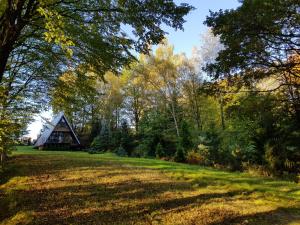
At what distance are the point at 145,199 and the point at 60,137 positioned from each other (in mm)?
29500

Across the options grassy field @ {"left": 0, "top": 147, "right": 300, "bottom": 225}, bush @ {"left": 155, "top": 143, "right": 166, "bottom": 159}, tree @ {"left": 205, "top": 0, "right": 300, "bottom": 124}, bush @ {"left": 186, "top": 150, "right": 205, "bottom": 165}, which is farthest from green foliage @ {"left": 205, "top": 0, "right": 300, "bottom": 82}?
bush @ {"left": 155, "top": 143, "right": 166, "bottom": 159}

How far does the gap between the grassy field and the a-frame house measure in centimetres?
2321

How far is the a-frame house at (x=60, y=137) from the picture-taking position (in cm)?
3506

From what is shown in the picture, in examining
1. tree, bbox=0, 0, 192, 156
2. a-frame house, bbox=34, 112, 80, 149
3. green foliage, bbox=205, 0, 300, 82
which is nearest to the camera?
tree, bbox=0, 0, 192, 156

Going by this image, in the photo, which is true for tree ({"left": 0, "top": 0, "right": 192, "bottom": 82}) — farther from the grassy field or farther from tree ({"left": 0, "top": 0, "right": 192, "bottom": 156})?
the grassy field

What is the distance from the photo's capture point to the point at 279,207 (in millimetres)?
7715

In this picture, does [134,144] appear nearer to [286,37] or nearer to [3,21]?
[286,37]

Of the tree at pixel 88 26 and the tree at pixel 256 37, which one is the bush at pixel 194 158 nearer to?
the tree at pixel 256 37

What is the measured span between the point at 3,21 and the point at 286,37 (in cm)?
962

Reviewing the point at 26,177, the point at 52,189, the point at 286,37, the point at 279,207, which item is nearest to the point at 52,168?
the point at 26,177

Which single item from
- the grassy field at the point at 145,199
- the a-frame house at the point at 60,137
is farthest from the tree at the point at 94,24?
the a-frame house at the point at 60,137

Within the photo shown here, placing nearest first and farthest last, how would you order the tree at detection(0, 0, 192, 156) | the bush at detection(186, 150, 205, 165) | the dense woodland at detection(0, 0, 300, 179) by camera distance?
the tree at detection(0, 0, 192, 156), the dense woodland at detection(0, 0, 300, 179), the bush at detection(186, 150, 205, 165)

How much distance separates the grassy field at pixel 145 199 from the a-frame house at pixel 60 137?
23.2 m

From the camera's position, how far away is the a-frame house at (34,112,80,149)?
35.1m
